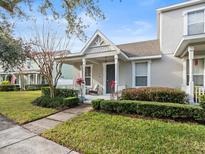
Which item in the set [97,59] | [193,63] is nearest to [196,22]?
[193,63]

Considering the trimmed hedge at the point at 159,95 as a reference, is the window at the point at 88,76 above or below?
above

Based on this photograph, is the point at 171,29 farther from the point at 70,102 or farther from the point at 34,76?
the point at 34,76

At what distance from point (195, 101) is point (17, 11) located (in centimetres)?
1127

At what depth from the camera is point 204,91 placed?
8.30 meters

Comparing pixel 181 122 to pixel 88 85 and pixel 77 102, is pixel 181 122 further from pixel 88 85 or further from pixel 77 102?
pixel 88 85

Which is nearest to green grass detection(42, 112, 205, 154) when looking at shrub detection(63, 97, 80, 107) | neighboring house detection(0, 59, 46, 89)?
shrub detection(63, 97, 80, 107)

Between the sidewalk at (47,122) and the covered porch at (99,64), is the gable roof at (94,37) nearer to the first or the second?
the covered porch at (99,64)

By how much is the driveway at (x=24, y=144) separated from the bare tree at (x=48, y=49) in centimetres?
522

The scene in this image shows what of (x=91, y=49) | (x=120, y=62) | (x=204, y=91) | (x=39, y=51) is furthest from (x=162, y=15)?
(x=39, y=51)

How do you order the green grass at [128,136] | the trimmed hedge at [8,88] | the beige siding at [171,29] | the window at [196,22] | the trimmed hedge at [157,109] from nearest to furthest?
the green grass at [128,136], the trimmed hedge at [157,109], the window at [196,22], the beige siding at [171,29], the trimmed hedge at [8,88]

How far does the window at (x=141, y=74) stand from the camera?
1213 centimetres

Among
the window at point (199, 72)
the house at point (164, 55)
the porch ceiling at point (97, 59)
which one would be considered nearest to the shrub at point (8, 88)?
the porch ceiling at point (97, 59)

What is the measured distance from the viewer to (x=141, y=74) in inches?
483

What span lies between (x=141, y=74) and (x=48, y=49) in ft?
23.4
